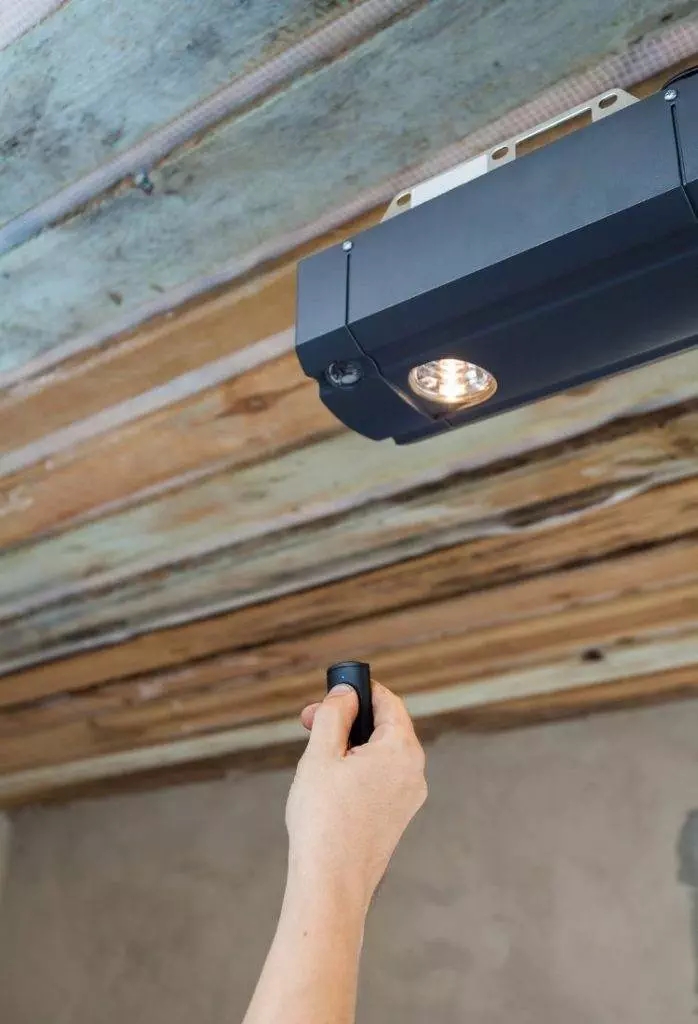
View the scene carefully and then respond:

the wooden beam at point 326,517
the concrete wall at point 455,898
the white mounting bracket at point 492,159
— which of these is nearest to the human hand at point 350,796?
the white mounting bracket at point 492,159

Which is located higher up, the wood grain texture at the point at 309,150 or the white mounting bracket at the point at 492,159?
the wood grain texture at the point at 309,150

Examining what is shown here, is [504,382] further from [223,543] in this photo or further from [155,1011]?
[155,1011]

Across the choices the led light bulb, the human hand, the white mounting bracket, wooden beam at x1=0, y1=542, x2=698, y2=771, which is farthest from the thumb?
wooden beam at x1=0, y1=542, x2=698, y2=771

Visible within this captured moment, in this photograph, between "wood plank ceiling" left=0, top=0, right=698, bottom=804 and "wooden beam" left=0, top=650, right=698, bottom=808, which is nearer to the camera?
"wood plank ceiling" left=0, top=0, right=698, bottom=804

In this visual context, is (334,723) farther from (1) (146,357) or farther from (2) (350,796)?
(1) (146,357)

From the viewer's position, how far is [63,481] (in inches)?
72.4

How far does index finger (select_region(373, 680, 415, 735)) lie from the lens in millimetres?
1030

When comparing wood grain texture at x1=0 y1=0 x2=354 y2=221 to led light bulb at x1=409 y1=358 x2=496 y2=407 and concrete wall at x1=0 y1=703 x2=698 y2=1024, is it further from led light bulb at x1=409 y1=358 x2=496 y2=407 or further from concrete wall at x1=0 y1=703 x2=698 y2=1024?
concrete wall at x1=0 y1=703 x2=698 y2=1024

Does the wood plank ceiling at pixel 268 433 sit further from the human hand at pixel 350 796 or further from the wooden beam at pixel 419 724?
the human hand at pixel 350 796

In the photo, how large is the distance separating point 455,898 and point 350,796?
2093mm

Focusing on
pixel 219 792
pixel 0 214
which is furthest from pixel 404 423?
pixel 219 792

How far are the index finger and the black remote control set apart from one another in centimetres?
1

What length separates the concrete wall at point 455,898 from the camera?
2.59 m

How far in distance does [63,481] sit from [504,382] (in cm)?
106
